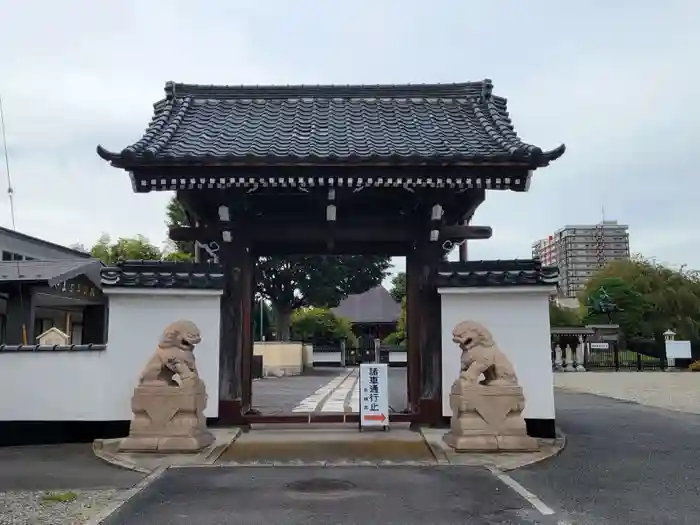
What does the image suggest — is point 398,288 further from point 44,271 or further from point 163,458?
point 163,458

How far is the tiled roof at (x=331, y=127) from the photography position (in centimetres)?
834

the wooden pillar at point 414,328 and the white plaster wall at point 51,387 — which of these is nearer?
the white plaster wall at point 51,387

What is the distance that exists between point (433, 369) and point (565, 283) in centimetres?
9868

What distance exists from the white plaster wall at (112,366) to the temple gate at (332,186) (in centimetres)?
30

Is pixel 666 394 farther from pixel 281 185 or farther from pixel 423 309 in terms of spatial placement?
pixel 281 185

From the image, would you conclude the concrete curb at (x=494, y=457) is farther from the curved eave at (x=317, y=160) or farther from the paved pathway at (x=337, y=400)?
the paved pathway at (x=337, y=400)

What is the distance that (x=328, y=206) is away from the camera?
30.0ft

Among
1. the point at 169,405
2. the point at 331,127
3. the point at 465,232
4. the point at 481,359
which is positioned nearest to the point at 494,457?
the point at 481,359

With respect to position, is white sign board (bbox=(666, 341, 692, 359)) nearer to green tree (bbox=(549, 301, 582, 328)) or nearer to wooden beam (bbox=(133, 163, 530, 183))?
green tree (bbox=(549, 301, 582, 328))

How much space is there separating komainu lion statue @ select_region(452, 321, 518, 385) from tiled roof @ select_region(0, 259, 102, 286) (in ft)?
37.6

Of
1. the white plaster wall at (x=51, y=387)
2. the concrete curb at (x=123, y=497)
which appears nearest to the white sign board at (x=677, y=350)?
the white plaster wall at (x=51, y=387)

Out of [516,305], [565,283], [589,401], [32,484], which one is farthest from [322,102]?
[565,283]

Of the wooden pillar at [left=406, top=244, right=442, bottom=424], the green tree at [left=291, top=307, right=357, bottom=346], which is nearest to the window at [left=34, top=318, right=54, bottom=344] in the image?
the wooden pillar at [left=406, top=244, right=442, bottom=424]

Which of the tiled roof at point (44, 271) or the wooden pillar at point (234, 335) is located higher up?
the tiled roof at point (44, 271)
